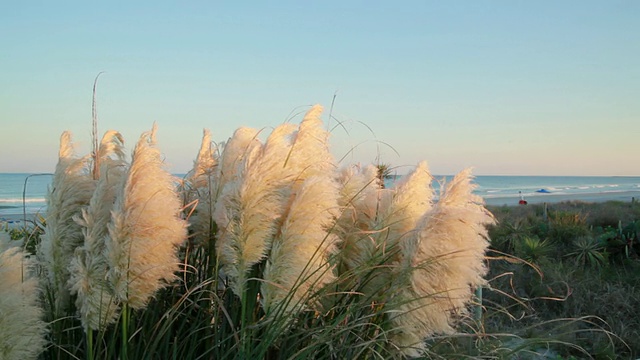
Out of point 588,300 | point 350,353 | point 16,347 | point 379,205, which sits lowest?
point 588,300

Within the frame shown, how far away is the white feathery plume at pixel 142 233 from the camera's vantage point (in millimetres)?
2010

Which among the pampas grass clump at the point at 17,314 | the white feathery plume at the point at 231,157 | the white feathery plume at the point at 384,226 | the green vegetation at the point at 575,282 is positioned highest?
the white feathery plume at the point at 231,157

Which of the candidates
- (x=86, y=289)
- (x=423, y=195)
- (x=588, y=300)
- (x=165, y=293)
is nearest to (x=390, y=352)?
(x=423, y=195)

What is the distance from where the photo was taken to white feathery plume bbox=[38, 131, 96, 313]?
2209 mm

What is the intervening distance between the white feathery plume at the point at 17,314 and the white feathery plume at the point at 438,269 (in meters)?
1.29

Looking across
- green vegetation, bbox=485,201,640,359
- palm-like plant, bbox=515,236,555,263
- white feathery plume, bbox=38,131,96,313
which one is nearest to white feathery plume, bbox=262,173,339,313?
white feathery plume, bbox=38,131,96,313

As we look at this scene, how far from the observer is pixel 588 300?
20.7ft

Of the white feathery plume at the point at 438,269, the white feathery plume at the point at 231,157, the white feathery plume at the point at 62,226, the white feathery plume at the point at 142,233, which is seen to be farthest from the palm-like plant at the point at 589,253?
the white feathery plume at the point at 62,226

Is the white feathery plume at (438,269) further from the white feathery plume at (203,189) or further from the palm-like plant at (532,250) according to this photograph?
the palm-like plant at (532,250)

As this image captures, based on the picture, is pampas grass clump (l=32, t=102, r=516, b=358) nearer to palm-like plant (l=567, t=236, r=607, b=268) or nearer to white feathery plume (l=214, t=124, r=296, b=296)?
white feathery plume (l=214, t=124, r=296, b=296)

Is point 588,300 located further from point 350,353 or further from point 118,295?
point 118,295

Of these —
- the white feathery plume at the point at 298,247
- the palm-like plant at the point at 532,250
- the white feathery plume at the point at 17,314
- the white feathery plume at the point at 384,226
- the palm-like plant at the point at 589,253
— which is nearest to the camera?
the white feathery plume at the point at 17,314

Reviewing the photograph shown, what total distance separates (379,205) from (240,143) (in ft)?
2.19

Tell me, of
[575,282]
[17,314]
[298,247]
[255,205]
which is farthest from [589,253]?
[17,314]
